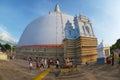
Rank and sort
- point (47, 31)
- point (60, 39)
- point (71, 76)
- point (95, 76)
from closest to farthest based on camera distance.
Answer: point (95, 76), point (71, 76), point (60, 39), point (47, 31)

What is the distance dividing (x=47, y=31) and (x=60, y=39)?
608 cm

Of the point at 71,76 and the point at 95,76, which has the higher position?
the point at 95,76

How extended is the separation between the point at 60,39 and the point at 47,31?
20.0ft

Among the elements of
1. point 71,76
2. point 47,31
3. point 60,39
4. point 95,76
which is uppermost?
point 47,31

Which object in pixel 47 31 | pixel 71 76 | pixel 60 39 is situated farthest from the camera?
pixel 47 31

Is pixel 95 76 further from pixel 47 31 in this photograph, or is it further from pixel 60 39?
pixel 47 31

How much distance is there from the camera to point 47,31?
71250 mm

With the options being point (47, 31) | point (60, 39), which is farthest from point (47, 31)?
point (60, 39)

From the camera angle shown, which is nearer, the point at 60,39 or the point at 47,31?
the point at 60,39

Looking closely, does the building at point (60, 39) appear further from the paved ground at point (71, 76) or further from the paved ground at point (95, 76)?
the paved ground at point (95, 76)

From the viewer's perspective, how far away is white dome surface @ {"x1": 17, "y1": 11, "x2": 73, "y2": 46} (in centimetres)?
6888

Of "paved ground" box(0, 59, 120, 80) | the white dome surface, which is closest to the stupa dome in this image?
the white dome surface

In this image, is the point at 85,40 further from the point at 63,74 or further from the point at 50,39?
the point at 63,74

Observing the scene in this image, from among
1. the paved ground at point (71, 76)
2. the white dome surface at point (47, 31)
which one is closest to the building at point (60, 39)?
the white dome surface at point (47, 31)
